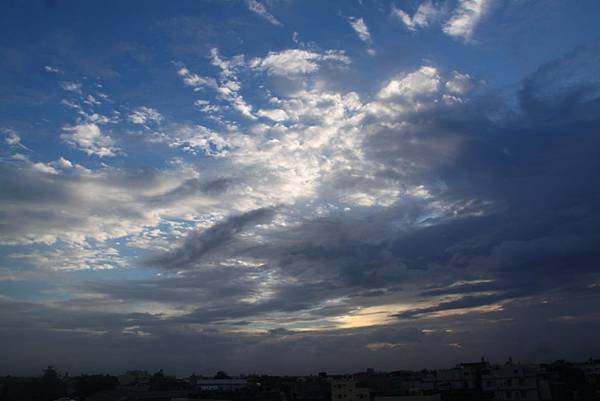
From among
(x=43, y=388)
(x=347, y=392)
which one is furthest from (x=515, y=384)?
(x=43, y=388)

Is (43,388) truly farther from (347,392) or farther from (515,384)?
(515,384)

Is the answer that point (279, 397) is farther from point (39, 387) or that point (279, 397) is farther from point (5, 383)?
point (5, 383)

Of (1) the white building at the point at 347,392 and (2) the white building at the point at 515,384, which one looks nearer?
(2) the white building at the point at 515,384

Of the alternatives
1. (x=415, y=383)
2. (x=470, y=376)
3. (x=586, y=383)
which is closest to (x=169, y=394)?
(x=415, y=383)

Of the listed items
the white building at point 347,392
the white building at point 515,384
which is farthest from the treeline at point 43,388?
the white building at point 515,384

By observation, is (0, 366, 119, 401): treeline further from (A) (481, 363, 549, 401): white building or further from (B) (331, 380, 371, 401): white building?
(A) (481, 363, 549, 401): white building

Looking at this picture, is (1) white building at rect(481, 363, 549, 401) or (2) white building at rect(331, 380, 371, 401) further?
(2) white building at rect(331, 380, 371, 401)

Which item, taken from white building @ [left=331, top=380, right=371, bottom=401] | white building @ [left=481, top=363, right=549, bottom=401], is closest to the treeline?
white building @ [left=331, top=380, right=371, bottom=401]

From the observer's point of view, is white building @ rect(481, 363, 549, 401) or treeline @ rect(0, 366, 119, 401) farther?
treeline @ rect(0, 366, 119, 401)

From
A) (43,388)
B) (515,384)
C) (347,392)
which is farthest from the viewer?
(43,388)

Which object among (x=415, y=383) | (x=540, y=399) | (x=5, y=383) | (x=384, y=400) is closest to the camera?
(x=384, y=400)

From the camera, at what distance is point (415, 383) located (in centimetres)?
8525

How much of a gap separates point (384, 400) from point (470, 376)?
A: 107ft

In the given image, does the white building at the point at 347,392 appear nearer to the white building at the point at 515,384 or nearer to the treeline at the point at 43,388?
the white building at the point at 515,384
